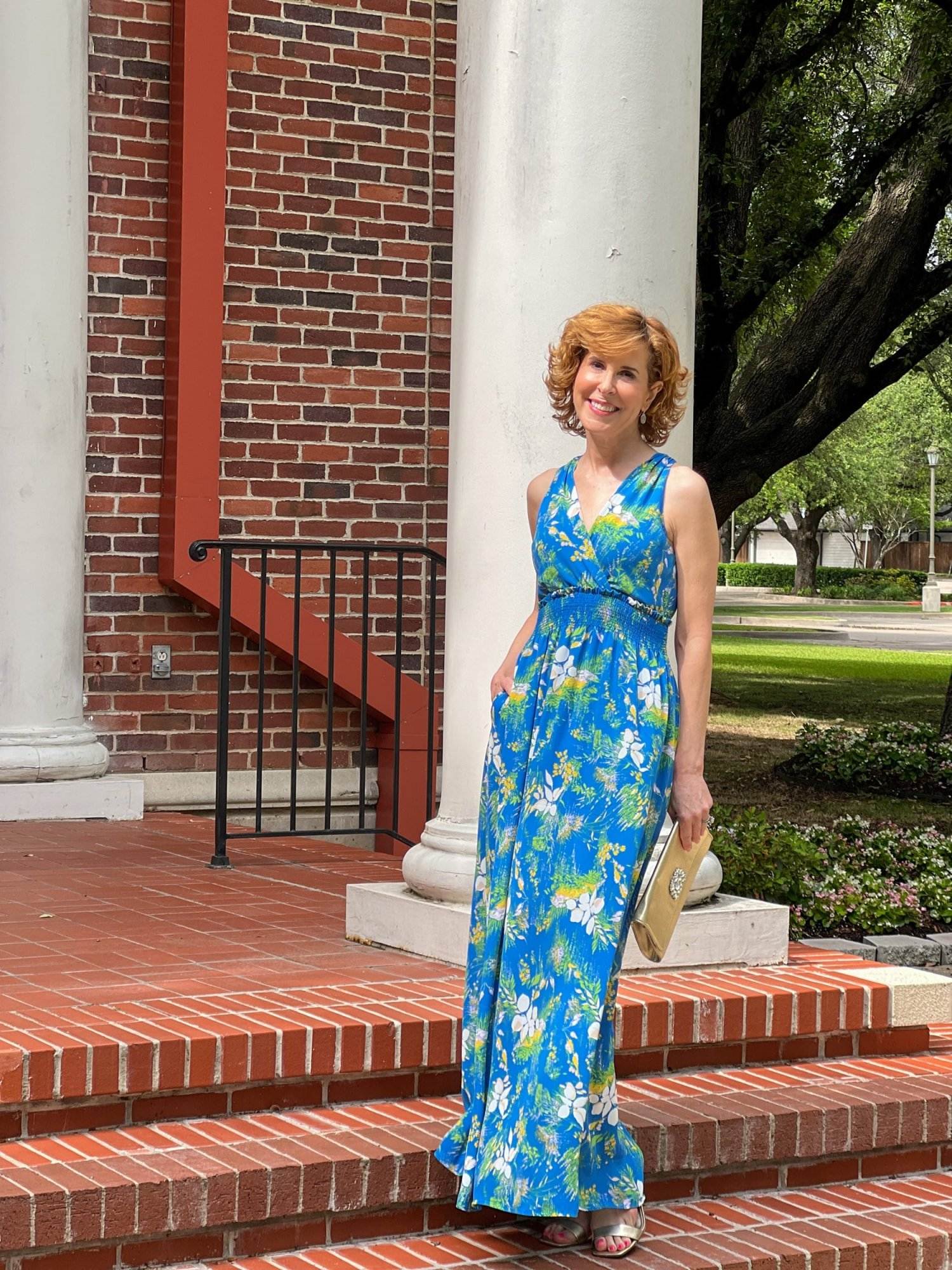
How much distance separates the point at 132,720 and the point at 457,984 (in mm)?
3355

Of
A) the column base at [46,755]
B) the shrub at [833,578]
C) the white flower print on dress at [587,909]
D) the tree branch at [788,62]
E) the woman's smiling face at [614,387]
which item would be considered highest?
the tree branch at [788,62]

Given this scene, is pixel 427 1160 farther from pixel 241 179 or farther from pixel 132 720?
pixel 241 179

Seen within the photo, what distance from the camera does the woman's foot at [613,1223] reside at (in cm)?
347

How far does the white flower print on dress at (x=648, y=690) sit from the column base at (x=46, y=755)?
418cm

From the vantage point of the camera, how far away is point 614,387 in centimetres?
333

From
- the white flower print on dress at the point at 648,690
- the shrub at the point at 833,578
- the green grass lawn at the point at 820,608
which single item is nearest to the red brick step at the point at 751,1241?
the white flower print on dress at the point at 648,690

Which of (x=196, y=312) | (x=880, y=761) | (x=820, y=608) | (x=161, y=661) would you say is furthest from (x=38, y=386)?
(x=820, y=608)

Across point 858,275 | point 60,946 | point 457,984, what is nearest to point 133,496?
point 60,946

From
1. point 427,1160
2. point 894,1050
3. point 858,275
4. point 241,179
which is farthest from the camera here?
point 858,275

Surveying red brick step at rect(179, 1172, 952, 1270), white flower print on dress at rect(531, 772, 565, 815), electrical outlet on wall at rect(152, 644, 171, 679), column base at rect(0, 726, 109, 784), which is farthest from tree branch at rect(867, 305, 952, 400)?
white flower print on dress at rect(531, 772, 565, 815)

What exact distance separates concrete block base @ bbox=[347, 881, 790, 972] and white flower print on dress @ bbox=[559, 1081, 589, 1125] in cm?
127

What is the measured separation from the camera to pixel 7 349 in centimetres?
702

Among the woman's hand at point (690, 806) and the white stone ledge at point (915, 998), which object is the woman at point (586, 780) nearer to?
the woman's hand at point (690, 806)

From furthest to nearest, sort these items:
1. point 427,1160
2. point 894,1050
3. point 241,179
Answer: point 241,179
point 894,1050
point 427,1160
